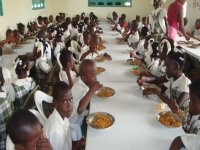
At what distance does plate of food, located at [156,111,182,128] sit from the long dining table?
0.03 m

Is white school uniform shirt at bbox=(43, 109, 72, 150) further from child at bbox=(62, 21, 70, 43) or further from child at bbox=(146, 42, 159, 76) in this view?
child at bbox=(62, 21, 70, 43)

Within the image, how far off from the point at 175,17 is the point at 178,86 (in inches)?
108

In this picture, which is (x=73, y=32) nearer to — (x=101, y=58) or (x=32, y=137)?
(x=101, y=58)

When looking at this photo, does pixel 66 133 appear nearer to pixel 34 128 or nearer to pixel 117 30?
pixel 34 128

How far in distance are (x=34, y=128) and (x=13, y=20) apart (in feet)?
18.8

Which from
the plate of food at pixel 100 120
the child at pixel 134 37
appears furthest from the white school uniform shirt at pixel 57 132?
the child at pixel 134 37

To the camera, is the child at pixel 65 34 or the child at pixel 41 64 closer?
the child at pixel 41 64

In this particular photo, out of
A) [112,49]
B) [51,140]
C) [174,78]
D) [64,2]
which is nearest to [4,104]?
[51,140]

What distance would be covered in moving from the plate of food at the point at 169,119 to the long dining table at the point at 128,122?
0.09ft

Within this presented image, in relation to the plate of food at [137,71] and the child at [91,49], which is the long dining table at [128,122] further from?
the child at [91,49]

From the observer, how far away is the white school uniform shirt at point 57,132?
5.49ft

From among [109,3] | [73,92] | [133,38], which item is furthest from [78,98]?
[109,3]

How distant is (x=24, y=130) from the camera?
4.13 ft

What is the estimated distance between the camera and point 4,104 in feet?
7.04
